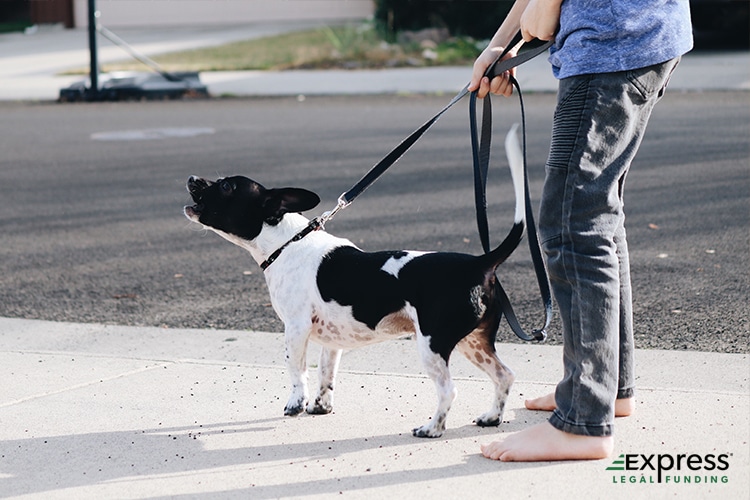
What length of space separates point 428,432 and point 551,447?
484mm

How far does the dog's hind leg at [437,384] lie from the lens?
3.60m

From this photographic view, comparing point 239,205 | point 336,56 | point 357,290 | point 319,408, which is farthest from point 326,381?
point 336,56

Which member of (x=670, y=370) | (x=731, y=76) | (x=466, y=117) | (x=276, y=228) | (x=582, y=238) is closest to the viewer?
(x=582, y=238)

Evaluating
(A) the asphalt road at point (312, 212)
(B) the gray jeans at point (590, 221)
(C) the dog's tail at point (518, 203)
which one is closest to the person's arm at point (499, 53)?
(C) the dog's tail at point (518, 203)

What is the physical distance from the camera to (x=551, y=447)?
11.2 feet

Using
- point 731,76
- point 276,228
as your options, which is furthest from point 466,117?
point 276,228

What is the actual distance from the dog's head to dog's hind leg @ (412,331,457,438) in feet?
2.51

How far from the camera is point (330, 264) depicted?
3.88 metres

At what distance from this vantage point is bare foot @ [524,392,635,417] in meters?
3.79

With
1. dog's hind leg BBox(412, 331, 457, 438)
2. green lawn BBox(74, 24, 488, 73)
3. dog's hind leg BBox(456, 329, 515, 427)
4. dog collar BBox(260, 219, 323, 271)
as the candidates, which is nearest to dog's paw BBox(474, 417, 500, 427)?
dog's hind leg BBox(456, 329, 515, 427)

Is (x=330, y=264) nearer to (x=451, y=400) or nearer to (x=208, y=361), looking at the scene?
(x=451, y=400)

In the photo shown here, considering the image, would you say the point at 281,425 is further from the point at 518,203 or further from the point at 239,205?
the point at 518,203

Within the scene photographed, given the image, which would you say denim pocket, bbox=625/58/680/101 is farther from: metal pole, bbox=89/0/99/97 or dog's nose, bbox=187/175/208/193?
metal pole, bbox=89/0/99/97

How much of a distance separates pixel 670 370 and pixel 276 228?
1.75 meters
